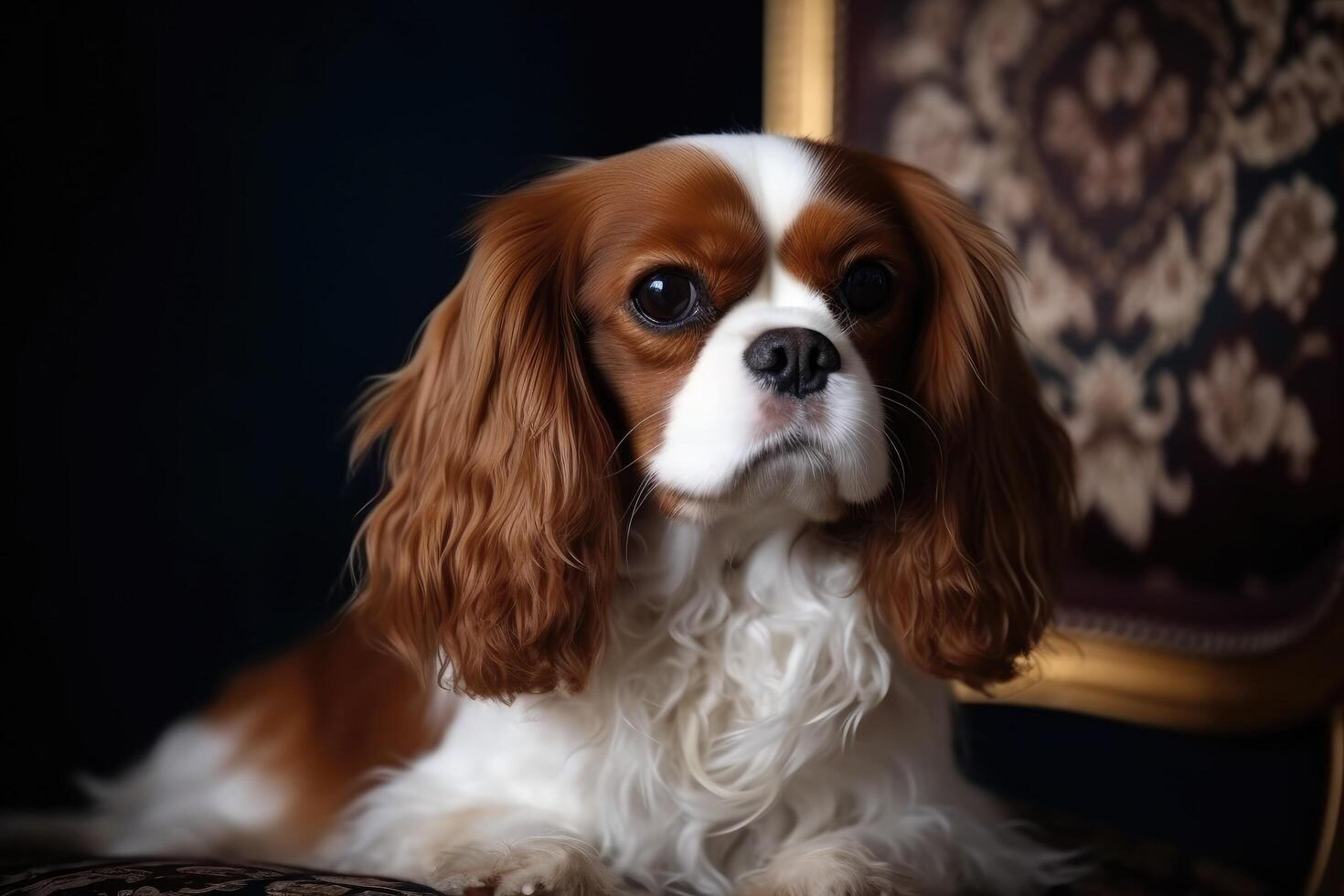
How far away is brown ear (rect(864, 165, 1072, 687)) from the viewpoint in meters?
1.28

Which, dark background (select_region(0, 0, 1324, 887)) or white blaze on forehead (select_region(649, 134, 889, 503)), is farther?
dark background (select_region(0, 0, 1324, 887))

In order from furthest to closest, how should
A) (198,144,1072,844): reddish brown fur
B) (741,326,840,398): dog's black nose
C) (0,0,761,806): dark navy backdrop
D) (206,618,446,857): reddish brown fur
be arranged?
(0,0,761,806): dark navy backdrop < (206,618,446,857): reddish brown fur < (198,144,1072,844): reddish brown fur < (741,326,840,398): dog's black nose

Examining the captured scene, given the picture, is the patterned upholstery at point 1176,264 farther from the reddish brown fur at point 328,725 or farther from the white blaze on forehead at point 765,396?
the reddish brown fur at point 328,725

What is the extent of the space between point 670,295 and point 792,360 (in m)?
0.15

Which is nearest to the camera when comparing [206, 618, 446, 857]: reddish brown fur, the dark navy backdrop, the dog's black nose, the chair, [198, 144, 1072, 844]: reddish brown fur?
the dog's black nose

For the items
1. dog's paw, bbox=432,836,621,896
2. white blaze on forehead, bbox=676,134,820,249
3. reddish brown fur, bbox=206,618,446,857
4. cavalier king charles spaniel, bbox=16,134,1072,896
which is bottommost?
reddish brown fur, bbox=206,618,446,857

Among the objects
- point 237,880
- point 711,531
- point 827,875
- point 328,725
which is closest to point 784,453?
point 711,531

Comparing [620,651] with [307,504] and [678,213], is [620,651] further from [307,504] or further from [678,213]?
[307,504]

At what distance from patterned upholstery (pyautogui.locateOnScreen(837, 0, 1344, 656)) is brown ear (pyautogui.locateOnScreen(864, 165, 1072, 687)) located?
744 mm

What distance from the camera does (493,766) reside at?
1347 mm

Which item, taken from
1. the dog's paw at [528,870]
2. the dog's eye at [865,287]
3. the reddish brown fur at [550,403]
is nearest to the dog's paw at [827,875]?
the dog's paw at [528,870]

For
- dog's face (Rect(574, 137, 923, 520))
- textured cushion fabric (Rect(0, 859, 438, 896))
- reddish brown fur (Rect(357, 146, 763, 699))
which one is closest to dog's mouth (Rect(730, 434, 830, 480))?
dog's face (Rect(574, 137, 923, 520))

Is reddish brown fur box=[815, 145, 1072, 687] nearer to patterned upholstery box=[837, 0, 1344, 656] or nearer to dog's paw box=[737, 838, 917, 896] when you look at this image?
dog's paw box=[737, 838, 917, 896]

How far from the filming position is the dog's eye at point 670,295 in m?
1.18
